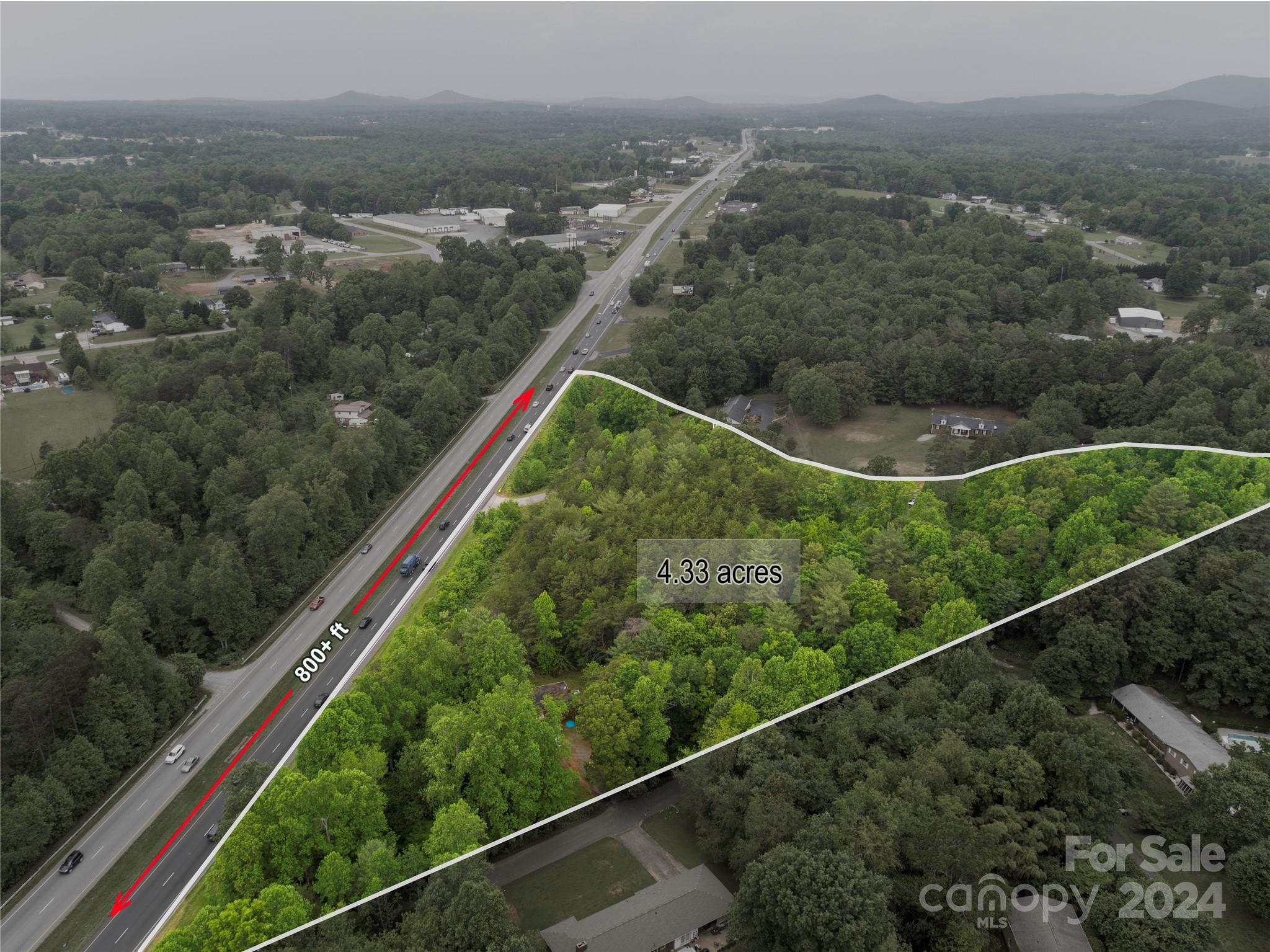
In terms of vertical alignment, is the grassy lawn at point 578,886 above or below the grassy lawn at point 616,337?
below

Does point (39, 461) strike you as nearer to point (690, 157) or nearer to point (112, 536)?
point (112, 536)

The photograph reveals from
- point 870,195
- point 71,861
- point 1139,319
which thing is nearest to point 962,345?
point 1139,319

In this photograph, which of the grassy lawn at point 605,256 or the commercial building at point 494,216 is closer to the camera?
the grassy lawn at point 605,256

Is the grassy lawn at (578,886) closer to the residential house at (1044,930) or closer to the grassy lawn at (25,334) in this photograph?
the residential house at (1044,930)

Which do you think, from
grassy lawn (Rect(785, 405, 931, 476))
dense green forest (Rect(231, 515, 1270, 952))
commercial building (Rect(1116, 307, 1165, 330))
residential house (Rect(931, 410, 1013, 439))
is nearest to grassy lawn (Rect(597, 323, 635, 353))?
grassy lawn (Rect(785, 405, 931, 476))

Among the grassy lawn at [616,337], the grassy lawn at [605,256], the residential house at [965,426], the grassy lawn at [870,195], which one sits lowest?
the residential house at [965,426]

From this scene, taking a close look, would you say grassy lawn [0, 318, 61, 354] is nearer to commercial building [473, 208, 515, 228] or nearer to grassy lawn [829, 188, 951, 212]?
commercial building [473, 208, 515, 228]

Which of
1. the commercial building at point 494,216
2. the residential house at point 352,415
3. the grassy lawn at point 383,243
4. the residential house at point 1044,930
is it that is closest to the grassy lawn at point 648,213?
the commercial building at point 494,216

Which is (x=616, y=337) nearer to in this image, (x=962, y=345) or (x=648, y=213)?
(x=962, y=345)
